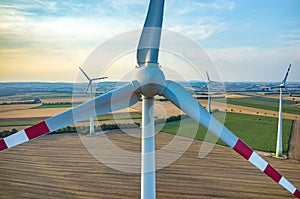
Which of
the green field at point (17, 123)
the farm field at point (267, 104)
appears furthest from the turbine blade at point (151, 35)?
the farm field at point (267, 104)

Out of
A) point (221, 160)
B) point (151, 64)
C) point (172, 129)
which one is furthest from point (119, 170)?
point (172, 129)

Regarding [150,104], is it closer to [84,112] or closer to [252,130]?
[84,112]

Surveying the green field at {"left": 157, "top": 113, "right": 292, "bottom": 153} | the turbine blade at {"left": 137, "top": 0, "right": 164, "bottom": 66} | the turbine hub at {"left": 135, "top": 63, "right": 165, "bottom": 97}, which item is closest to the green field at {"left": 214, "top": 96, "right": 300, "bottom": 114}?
the green field at {"left": 157, "top": 113, "right": 292, "bottom": 153}

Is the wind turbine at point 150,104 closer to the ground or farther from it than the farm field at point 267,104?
closer to the ground

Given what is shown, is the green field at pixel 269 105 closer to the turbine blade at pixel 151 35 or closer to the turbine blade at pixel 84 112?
the turbine blade at pixel 151 35

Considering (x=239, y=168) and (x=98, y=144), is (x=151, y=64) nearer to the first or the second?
(x=239, y=168)
